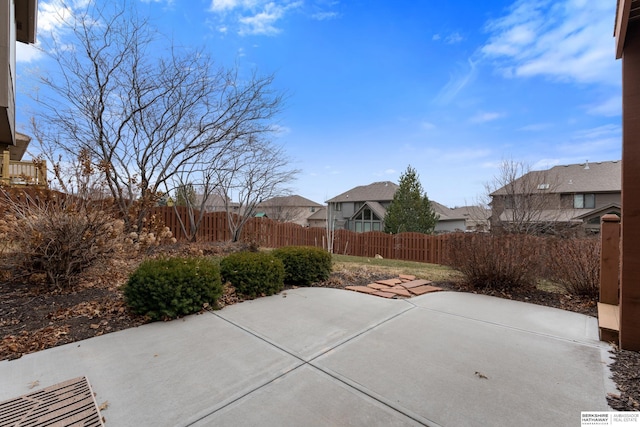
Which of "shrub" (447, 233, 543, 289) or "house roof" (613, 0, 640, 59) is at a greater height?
"house roof" (613, 0, 640, 59)

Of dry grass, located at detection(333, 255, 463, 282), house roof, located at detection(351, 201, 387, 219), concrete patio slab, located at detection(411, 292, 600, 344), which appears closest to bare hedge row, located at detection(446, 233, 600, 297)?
concrete patio slab, located at detection(411, 292, 600, 344)

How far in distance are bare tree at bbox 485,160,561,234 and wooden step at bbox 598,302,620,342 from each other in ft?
31.2

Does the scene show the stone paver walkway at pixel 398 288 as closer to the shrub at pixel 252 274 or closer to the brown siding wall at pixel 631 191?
the shrub at pixel 252 274

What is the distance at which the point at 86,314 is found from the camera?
3.54 meters

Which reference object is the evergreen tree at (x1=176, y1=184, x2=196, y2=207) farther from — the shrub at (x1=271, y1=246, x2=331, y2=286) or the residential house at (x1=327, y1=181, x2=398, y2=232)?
the residential house at (x1=327, y1=181, x2=398, y2=232)

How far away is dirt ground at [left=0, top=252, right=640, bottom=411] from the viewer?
2504mm

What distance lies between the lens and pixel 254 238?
9.09 metres

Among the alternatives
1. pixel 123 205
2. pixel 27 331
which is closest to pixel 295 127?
pixel 123 205

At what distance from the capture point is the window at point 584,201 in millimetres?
18484

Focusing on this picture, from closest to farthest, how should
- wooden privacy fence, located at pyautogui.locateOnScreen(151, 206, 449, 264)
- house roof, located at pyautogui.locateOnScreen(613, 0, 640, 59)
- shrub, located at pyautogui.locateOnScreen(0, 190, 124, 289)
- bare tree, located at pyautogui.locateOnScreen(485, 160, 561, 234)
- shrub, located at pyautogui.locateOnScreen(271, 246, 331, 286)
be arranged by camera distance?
1. house roof, located at pyautogui.locateOnScreen(613, 0, 640, 59)
2. shrub, located at pyautogui.locateOnScreen(0, 190, 124, 289)
3. shrub, located at pyautogui.locateOnScreen(271, 246, 331, 286)
4. wooden privacy fence, located at pyautogui.locateOnScreen(151, 206, 449, 264)
5. bare tree, located at pyautogui.locateOnScreen(485, 160, 561, 234)

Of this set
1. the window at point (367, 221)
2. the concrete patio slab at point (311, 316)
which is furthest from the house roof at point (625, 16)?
the window at point (367, 221)

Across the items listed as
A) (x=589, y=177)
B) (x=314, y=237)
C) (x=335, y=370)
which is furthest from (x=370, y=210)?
(x=335, y=370)

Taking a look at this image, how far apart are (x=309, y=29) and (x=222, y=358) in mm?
8376

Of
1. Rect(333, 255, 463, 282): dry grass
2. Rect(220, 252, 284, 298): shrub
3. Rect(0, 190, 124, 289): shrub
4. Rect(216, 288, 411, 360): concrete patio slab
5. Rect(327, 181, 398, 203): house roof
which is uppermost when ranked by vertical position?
Rect(327, 181, 398, 203): house roof
